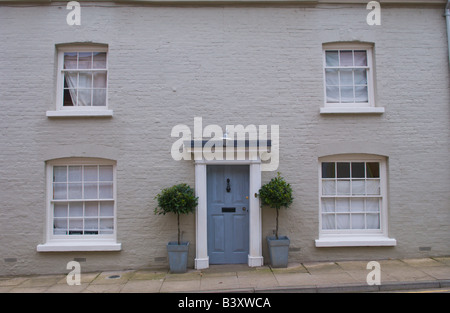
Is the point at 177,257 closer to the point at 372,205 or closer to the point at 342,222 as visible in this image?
the point at 342,222

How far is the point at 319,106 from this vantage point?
323 inches

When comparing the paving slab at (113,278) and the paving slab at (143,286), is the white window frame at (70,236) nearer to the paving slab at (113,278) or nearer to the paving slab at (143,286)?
the paving slab at (113,278)

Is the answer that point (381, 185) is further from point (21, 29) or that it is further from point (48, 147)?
point (21, 29)

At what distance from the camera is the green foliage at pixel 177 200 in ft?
23.9

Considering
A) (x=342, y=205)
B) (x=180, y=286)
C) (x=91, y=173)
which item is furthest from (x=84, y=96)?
(x=342, y=205)

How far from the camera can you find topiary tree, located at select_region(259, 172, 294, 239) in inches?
292

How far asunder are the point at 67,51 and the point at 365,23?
23.5 feet

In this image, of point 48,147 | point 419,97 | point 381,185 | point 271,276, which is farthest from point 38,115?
point 419,97

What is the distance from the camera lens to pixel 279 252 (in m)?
7.61

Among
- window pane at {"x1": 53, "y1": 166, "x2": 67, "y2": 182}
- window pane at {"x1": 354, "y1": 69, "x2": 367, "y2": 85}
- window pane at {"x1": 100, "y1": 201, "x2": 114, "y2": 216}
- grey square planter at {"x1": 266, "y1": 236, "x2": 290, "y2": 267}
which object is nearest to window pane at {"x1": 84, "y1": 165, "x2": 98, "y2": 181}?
window pane at {"x1": 53, "y1": 166, "x2": 67, "y2": 182}

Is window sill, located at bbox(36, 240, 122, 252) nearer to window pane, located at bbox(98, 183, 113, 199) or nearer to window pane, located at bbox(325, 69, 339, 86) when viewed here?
window pane, located at bbox(98, 183, 113, 199)

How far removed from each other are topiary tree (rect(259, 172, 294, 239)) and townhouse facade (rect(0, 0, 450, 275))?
35 centimetres

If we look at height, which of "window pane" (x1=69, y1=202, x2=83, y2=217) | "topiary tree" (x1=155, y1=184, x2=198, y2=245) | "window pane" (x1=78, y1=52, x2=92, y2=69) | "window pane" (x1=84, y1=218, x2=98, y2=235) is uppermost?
"window pane" (x1=78, y1=52, x2=92, y2=69)

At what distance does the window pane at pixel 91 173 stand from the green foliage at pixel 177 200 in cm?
170
